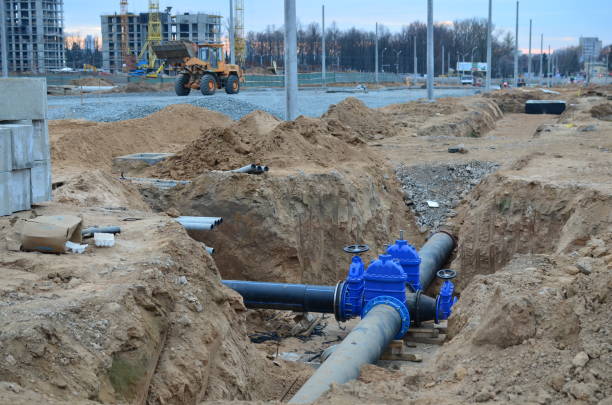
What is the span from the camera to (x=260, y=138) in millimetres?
15539

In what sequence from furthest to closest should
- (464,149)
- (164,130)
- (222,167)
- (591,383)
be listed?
(164,130) → (464,149) → (222,167) → (591,383)

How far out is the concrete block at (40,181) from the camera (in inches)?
338

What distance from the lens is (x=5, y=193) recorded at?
8.12 m

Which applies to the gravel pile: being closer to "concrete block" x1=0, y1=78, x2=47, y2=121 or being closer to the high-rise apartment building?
"concrete block" x1=0, y1=78, x2=47, y2=121

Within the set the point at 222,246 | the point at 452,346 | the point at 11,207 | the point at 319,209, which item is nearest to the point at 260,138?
the point at 319,209

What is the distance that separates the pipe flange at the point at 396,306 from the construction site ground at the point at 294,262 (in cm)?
55

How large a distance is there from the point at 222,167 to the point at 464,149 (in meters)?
7.70

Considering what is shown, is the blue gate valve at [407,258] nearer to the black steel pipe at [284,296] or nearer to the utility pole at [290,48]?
the black steel pipe at [284,296]

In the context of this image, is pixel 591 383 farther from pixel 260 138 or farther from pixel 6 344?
pixel 260 138

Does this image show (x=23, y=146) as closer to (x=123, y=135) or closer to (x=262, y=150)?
(x=262, y=150)

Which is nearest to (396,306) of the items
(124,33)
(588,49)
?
(124,33)

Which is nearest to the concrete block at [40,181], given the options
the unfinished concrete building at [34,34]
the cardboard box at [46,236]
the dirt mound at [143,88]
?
the cardboard box at [46,236]

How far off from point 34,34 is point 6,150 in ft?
225

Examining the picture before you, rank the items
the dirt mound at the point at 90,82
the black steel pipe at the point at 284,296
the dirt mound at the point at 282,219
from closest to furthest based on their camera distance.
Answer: the black steel pipe at the point at 284,296 < the dirt mound at the point at 282,219 < the dirt mound at the point at 90,82
